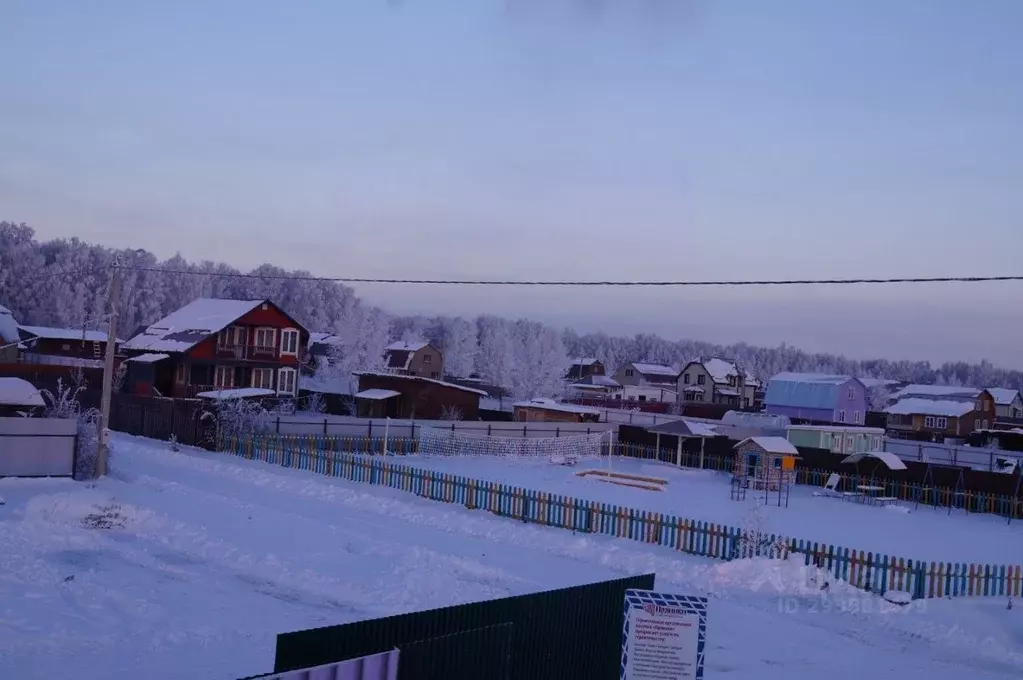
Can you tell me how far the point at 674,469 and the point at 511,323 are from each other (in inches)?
5770

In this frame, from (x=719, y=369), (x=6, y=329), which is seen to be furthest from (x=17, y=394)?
(x=719, y=369)

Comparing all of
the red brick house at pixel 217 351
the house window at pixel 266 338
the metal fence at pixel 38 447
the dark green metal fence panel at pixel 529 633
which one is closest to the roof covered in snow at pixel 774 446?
the metal fence at pixel 38 447

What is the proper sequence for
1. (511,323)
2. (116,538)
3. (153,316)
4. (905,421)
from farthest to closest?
(511,323) < (153,316) < (905,421) < (116,538)

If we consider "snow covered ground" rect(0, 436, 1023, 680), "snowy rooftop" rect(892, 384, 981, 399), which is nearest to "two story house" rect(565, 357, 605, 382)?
"snowy rooftop" rect(892, 384, 981, 399)

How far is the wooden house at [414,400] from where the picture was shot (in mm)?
58250

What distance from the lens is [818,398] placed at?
239ft

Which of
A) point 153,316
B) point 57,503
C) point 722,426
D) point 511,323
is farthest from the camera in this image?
point 511,323

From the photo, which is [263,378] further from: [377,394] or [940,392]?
[940,392]

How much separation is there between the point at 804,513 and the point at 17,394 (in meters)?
28.4

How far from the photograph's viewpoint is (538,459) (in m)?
44.8

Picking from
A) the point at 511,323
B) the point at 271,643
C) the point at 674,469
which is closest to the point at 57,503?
the point at 271,643

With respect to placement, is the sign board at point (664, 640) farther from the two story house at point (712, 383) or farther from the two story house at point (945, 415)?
the two story house at point (712, 383)

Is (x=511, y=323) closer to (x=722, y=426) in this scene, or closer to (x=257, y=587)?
(x=722, y=426)

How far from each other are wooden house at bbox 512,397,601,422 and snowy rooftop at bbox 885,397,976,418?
141ft
